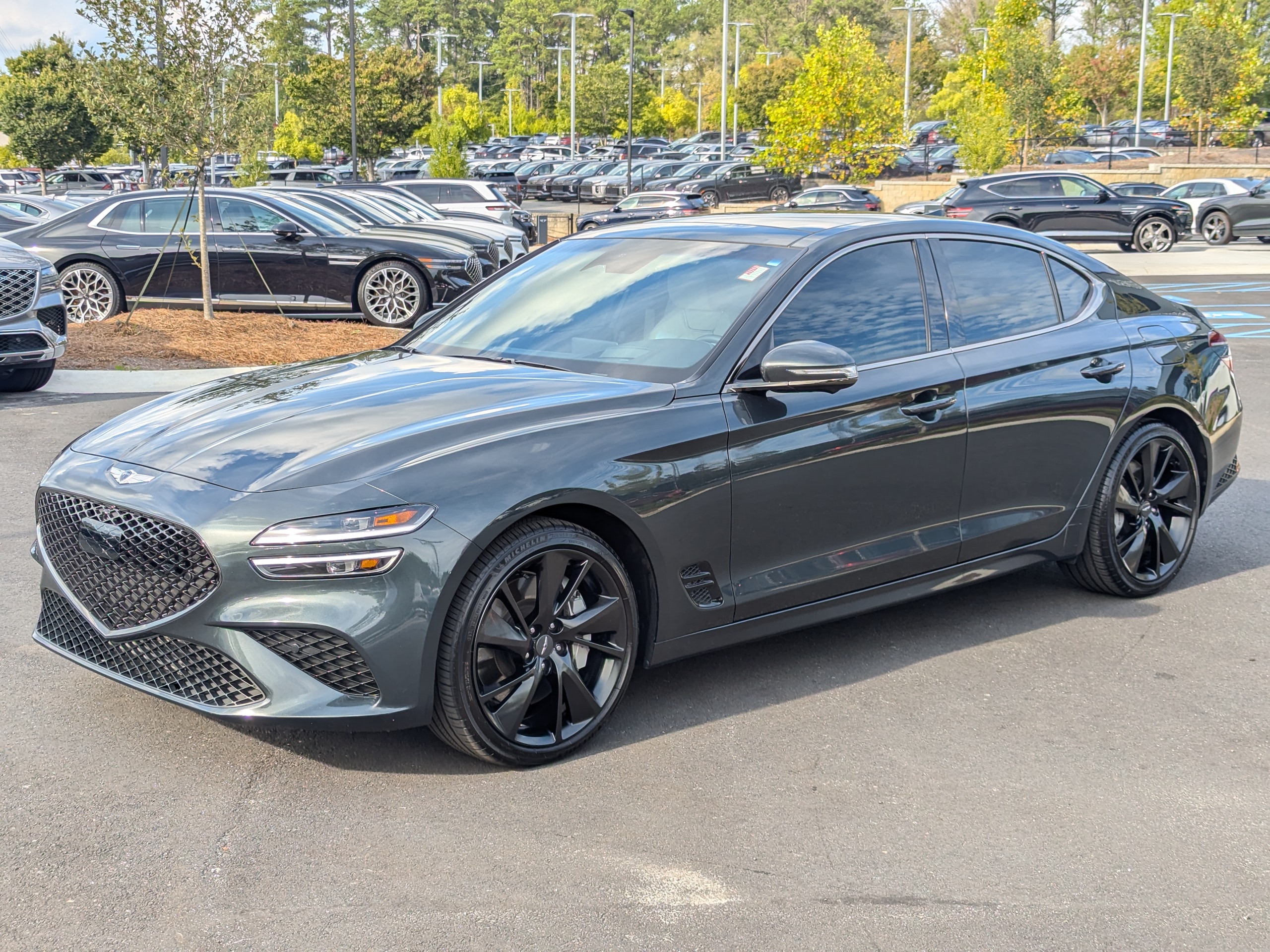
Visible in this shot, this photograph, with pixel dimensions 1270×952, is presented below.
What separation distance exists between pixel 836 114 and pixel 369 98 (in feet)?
57.7

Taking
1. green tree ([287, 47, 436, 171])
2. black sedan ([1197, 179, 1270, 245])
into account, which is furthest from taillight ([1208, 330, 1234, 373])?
green tree ([287, 47, 436, 171])

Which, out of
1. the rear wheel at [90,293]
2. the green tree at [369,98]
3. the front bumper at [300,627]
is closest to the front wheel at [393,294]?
the rear wheel at [90,293]

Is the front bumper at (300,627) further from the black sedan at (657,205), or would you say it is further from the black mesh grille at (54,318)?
the black sedan at (657,205)

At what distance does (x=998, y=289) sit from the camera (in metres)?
5.51

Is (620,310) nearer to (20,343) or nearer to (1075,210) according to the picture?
(20,343)

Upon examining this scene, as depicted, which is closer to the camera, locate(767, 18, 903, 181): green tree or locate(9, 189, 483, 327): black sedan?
locate(9, 189, 483, 327): black sedan

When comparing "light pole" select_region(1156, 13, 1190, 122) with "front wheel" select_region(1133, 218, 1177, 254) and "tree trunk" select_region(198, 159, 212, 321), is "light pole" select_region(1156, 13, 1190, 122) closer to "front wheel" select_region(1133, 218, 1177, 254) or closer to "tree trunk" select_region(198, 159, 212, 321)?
"front wheel" select_region(1133, 218, 1177, 254)

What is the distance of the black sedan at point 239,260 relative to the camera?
51.6 ft

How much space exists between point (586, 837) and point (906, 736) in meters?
1.27

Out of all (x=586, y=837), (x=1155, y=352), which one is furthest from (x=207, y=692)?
(x=1155, y=352)

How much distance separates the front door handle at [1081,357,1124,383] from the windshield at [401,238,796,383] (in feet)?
5.08

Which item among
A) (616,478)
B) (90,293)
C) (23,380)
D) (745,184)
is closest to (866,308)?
(616,478)

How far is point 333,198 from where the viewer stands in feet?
61.9

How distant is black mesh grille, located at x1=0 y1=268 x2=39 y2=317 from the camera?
10.5m
